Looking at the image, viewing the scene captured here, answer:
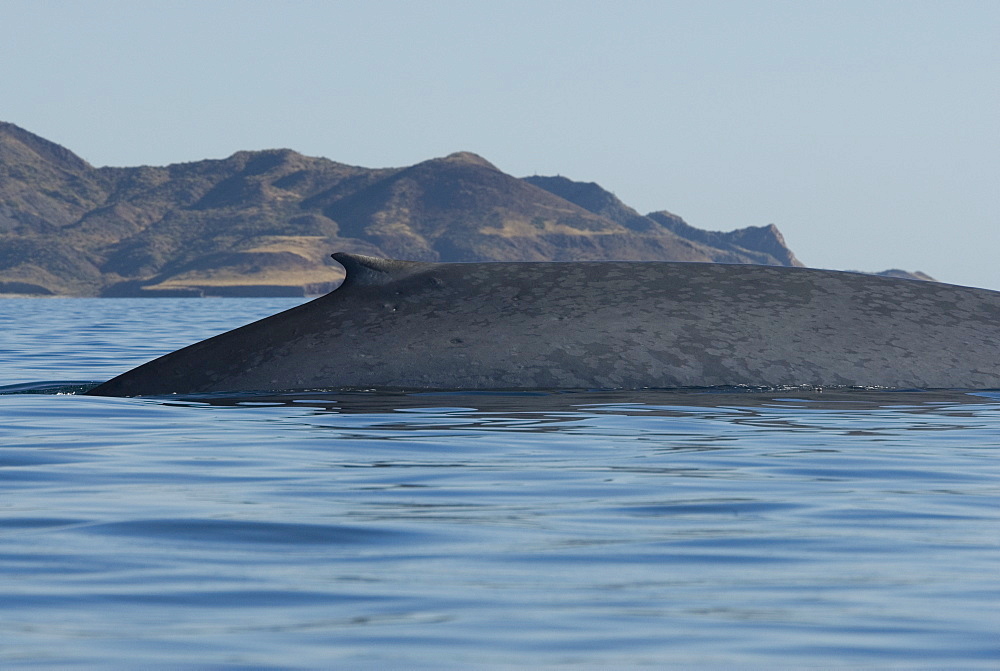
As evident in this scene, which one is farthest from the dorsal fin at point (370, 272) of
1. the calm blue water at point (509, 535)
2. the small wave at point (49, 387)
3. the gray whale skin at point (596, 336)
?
the small wave at point (49, 387)

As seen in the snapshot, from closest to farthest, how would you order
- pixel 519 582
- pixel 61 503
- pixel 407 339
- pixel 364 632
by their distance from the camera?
pixel 364 632, pixel 519 582, pixel 61 503, pixel 407 339

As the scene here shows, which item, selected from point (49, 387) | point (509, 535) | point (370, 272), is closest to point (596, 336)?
point (370, 272)

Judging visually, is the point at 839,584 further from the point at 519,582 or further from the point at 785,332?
the point at 785,332

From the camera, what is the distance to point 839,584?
18.4ft

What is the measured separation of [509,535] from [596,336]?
559 cm

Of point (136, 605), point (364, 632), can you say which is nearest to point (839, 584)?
point (364, 632)

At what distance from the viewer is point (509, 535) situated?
654cm

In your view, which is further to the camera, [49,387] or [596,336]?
[49,387]

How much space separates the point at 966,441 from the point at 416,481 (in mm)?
3789

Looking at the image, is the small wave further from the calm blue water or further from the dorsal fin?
the dorsal fin

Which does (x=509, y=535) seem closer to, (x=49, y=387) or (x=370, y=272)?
(x=370, y=272)

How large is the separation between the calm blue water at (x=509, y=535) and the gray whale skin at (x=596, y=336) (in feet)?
0.95

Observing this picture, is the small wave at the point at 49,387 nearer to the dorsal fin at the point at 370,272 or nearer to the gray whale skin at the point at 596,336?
the gray whale skin at the point at 596,336

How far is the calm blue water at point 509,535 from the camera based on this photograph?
4.76 m
